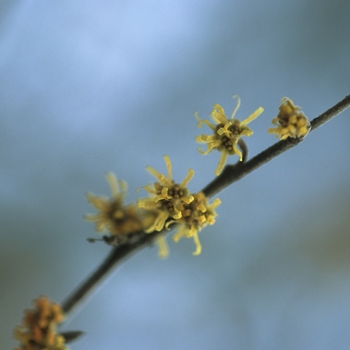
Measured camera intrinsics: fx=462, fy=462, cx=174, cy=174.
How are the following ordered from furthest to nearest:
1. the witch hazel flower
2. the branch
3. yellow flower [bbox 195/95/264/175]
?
1. the witch hazel flower
2. yellow flower [bbox 195/95/264/175]
3. the branch

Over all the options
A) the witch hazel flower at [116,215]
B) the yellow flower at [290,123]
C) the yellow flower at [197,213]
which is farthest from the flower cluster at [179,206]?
the yellow flower at [290,123]

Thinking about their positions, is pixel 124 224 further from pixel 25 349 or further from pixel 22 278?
pixel 22 278

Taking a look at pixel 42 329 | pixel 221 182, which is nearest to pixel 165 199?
pixel 221 182

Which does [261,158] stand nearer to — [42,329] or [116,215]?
[116,215]

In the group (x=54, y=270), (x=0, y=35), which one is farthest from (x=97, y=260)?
(x=0, y=35)

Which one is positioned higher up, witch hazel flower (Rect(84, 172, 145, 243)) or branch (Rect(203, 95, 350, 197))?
witch hazel flower (Rect(84, 172, 145, 243))

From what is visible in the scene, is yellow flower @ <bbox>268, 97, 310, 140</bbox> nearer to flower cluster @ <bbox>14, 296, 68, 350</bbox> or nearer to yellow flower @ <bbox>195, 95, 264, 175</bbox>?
yellow flower @ <bbox>195, 95, 264, 175</bbox>

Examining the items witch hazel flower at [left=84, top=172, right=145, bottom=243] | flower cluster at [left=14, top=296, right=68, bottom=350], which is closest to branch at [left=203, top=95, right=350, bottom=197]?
witch hazel flower at [left=84, top=172, right=145, bottom=243]
